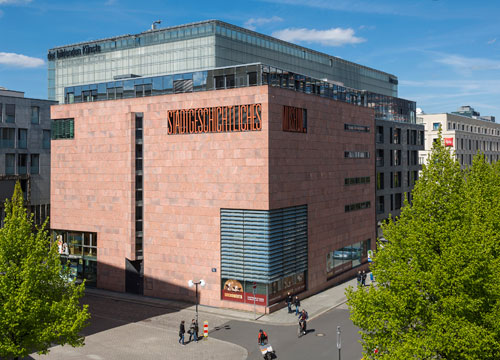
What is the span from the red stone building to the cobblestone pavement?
372cm

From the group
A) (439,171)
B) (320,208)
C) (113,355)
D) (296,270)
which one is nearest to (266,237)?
(296,270)

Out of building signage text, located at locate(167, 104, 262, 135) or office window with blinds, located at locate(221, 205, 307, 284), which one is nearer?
office window with blinds, located at locate(221, 205, 307, 284)

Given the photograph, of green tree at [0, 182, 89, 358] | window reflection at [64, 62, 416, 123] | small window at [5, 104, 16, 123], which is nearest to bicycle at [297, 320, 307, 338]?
green tree at [0, 182, 89, 358]

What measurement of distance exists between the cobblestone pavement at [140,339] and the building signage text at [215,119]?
1590 cm

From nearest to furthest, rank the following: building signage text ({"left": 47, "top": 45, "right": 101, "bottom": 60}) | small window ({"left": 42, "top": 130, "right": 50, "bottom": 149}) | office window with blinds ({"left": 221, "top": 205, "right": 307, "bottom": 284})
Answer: office window with blinds ({"left": 221, "top": 205, "right": 307, "bottom": 284}) < small window ({"left": 42, "top": 130, "right": 50, "bottom": 149}) < building signage text ({"left": 47, "top": 45, "right": 101, "bottom": 60})

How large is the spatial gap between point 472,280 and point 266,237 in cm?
2142

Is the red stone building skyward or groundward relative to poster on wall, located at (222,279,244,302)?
skyward

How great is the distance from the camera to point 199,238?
44.4 meters

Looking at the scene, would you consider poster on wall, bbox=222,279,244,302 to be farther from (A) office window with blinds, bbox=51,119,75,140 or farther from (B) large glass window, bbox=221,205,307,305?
(A) office window with blinds, bbox=51,119,75,140

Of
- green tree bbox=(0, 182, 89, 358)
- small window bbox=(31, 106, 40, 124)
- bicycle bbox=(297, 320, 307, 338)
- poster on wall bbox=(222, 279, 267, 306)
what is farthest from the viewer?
small window bbox=(31, 106, 40, 124)

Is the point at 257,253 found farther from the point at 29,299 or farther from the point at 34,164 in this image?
the point at 34,164

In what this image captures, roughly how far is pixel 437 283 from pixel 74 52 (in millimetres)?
89932

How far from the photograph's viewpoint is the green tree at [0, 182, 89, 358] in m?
24.7

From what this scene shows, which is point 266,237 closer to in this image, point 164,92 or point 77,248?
point 164,92
